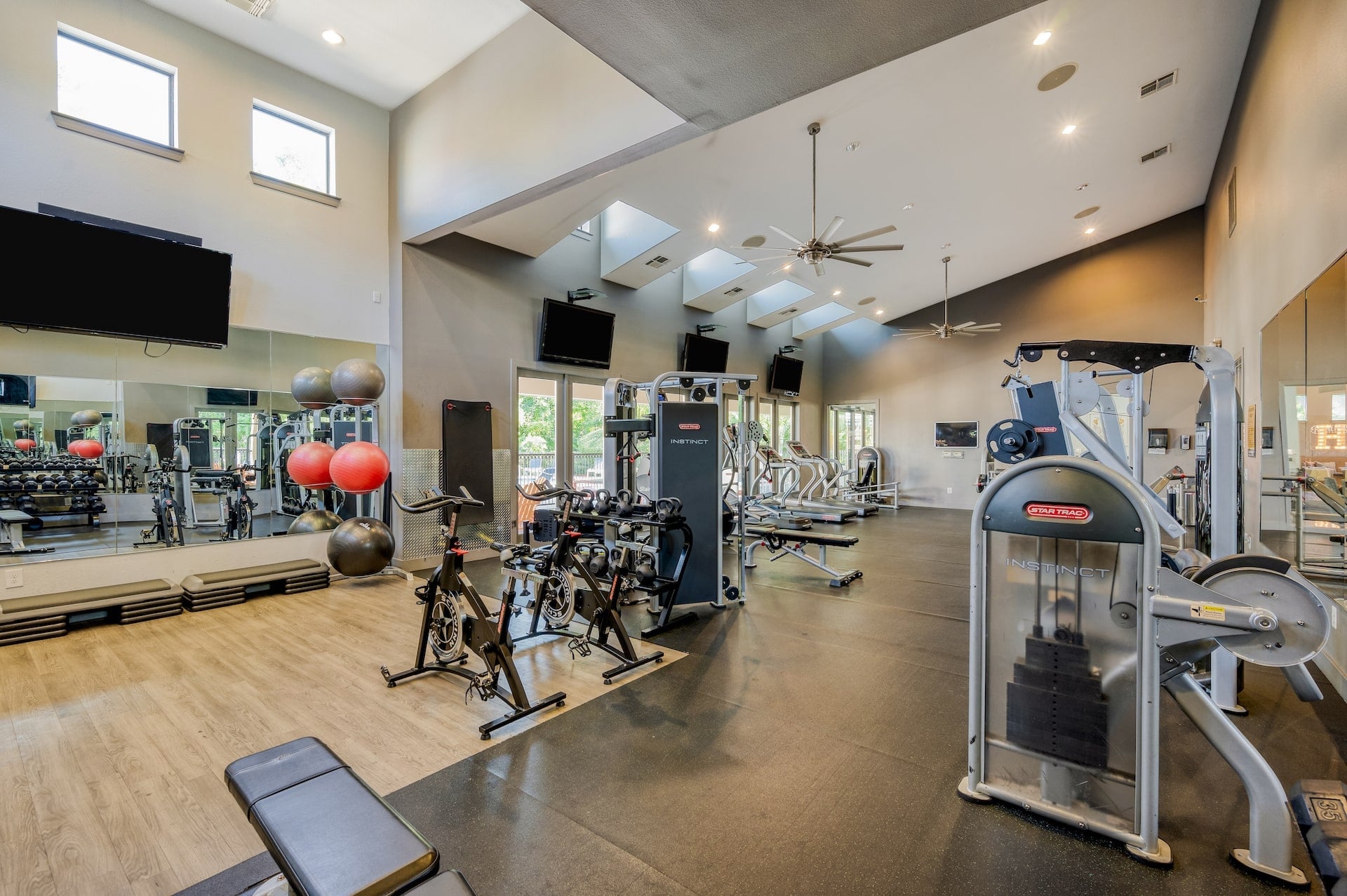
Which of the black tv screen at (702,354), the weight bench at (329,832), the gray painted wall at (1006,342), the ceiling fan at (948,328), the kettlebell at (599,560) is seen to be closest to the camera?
the weight bench at (329,832)

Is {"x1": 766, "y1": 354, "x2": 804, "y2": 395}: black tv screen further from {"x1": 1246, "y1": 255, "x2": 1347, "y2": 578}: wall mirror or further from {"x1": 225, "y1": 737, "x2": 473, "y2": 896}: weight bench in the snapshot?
{"x1": 225, "y1": 737, "x2": 473, "y2": 896}: weight bench

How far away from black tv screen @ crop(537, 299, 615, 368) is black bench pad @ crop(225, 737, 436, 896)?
6.42 meters

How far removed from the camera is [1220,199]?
7379mm

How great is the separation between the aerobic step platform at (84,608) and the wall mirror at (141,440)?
44 centimetres

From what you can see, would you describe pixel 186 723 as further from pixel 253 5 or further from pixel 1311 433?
pixel 1311 433

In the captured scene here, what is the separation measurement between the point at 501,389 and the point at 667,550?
3517mm

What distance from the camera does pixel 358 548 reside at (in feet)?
17.1

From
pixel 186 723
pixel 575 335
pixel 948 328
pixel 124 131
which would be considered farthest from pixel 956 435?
pixel 124 131

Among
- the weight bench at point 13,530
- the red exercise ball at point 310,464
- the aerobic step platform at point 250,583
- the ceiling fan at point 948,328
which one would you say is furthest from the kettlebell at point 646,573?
the ceiling fan at point 948,328

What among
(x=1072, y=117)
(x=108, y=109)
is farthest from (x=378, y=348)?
(x=1072, y=117)

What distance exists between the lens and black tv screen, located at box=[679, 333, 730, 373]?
32.7 ft

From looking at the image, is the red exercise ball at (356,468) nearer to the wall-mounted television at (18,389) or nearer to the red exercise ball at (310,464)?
the red exercise ball at (310,464)

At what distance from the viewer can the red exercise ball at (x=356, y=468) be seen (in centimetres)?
493

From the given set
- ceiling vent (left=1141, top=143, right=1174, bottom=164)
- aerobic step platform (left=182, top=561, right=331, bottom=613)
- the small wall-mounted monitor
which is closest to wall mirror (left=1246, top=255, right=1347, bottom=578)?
ceiling vent (left=1141, top=143, right=1174, bottom=164)
